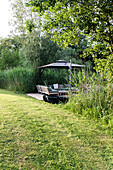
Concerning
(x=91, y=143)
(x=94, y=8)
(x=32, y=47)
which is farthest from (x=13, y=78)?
(x=91, y=143)

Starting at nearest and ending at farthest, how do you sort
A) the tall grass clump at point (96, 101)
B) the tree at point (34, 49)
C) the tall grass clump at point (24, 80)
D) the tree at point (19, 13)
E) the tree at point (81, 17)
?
the tree at point (81, 17), the tall grass clump at point (96, 101), the tall grass clump at point (24, 80), the tree at point (34, 49), the tree at point (19, 13)

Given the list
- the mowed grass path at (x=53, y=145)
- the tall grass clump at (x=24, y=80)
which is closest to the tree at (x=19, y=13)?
the tall grass clump at (x=24, y=80)

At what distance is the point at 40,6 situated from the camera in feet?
14.0

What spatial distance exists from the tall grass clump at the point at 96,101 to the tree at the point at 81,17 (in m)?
1.15

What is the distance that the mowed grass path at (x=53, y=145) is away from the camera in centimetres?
235

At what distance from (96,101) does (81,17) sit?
2399mm

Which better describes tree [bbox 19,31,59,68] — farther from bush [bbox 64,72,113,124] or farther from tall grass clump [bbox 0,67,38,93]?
bush [bbox 64,72,113,124]

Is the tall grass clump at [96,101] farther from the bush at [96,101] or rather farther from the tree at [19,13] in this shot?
the tree at [19,13]

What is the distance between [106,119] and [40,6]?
10.9ft

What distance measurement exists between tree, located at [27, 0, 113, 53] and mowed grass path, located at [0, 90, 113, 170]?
2284 mm

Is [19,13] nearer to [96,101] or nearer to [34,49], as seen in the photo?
[34,49]

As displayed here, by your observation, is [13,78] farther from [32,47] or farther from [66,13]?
[66,13]

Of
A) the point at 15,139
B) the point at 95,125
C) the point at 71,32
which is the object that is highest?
the point at 71,32

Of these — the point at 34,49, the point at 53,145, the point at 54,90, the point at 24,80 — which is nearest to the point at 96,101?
the point at 53,145
